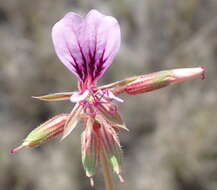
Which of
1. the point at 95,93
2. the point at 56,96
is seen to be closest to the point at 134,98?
the point at 95,93

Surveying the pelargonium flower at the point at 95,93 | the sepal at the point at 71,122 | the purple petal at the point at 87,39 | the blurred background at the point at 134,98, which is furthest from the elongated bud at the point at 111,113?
the blurred background at the point at 134,98

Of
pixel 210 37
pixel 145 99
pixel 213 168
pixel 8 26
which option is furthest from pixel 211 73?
pixel 8 26

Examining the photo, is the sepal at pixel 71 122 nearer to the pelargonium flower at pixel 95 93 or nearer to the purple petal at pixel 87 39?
the pelargonium flower at pixel 95 93

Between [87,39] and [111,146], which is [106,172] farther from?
[87,39]

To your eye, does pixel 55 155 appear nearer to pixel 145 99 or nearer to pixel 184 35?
pixel 145 99

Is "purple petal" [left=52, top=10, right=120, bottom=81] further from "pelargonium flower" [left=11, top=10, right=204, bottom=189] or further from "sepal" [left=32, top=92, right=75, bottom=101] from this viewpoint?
"sepal" [left=32, top=92, right=75, bottom=101]
